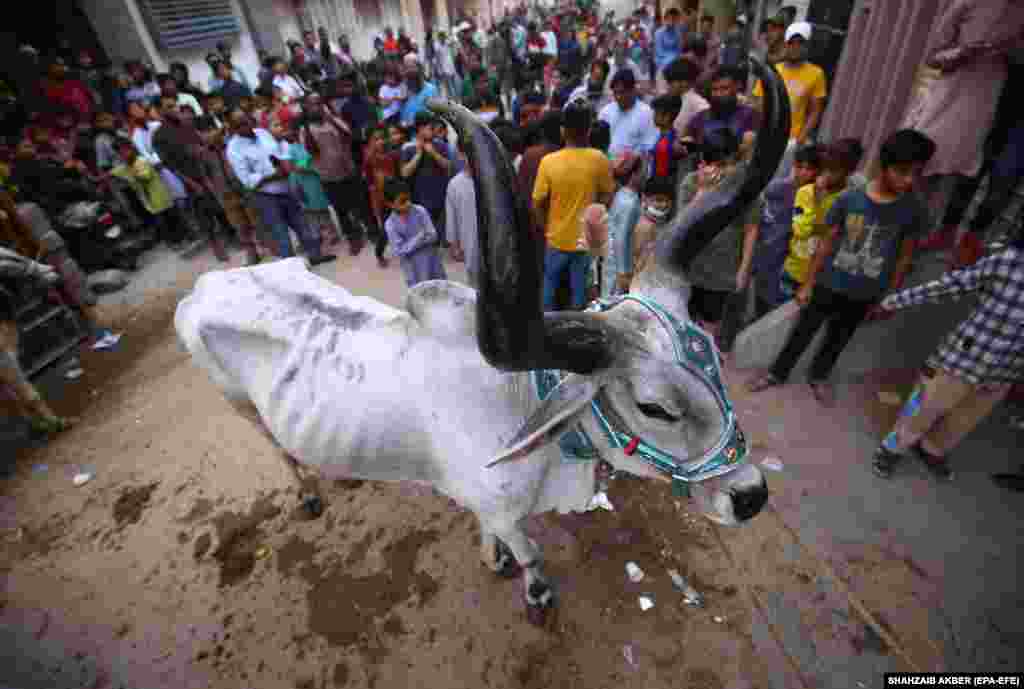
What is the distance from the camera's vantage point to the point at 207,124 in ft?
24.2

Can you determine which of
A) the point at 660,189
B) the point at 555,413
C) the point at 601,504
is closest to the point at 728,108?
the point at 660,189

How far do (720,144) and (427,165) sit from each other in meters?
3.71

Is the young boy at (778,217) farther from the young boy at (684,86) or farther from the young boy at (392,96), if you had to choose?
the young boy at (392,96)

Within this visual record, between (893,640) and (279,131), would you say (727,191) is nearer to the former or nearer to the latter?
(893,640)

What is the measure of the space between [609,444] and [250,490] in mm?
3222

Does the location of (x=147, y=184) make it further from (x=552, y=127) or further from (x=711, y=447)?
(x=711, y=447)

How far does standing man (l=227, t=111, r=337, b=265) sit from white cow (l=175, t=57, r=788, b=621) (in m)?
4.15

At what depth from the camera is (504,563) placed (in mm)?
3096

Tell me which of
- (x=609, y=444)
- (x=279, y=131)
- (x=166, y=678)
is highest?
(x=279, y=131)

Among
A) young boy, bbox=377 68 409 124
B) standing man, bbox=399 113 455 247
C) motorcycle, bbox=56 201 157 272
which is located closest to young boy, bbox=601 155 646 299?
standing man, bbox=399 113 455 247

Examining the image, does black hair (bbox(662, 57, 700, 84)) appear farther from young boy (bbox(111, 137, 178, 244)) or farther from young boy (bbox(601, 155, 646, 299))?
young boy (bbox(111, 137, 178, 244))

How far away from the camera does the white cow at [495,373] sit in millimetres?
1397

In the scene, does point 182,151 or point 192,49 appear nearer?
point 182,151

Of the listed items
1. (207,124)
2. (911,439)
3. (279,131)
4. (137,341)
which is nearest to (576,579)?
(911,439)
